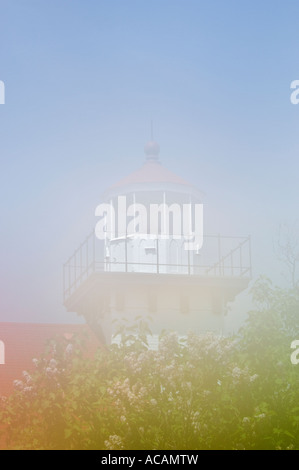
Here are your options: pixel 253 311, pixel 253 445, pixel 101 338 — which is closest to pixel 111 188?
pixel 101 338

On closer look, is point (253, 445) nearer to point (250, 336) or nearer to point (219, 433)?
point (219, 433)

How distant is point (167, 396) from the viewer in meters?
20.5

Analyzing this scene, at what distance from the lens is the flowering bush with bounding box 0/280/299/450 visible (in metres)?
20.0

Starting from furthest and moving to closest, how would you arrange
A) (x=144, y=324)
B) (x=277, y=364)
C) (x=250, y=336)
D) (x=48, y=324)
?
(x=48, y=324), (x=144, y=324), (x=250, y=336), (x=277, y=364)

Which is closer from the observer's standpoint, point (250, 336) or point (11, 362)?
point (250, 336)

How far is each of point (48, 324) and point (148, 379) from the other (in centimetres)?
1024

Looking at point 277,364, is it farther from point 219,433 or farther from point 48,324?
point 48,324

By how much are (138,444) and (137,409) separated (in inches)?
27.1

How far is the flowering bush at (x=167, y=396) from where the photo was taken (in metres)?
20.0

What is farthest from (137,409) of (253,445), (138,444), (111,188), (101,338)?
(111,188)

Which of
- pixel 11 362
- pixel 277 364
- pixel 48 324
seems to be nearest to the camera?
pixel 277 364
